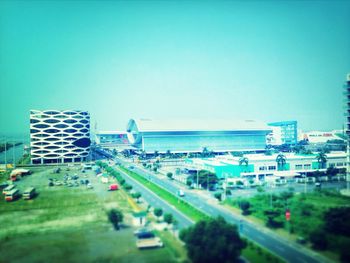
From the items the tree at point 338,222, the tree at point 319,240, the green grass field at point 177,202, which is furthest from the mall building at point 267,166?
the tree at point 319,240

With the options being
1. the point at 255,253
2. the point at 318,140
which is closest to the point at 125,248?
the point at 255,253

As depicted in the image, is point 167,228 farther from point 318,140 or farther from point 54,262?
point 318,140

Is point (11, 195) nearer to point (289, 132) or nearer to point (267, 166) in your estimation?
point (267, 166)

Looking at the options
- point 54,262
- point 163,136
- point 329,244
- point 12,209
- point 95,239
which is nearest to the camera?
→ point 54,262

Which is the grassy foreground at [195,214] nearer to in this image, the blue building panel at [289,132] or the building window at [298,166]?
the building window at [298,166]

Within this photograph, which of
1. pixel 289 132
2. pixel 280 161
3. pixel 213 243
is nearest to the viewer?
pixel 213 243

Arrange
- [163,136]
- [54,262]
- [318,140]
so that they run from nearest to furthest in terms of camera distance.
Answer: [54,262]
[163,136]
[318,140]

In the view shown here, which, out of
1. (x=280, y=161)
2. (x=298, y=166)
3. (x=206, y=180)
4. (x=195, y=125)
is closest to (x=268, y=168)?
(x=280, y=161)
